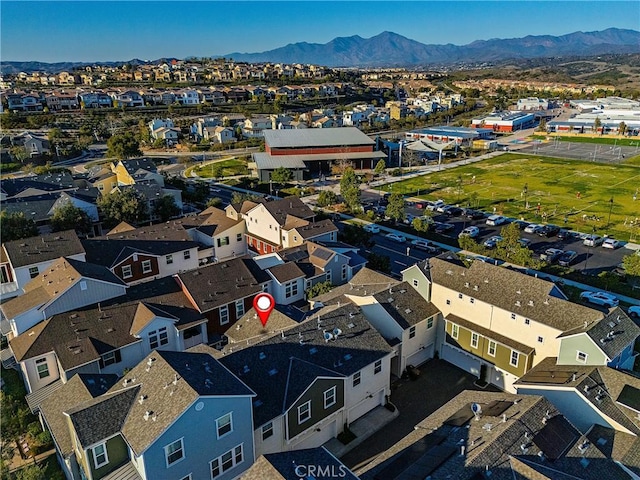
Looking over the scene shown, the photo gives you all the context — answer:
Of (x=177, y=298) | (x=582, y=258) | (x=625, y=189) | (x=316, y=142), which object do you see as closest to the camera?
(x=177, y=298)

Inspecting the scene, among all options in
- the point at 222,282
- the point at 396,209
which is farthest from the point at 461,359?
the point at 396,209

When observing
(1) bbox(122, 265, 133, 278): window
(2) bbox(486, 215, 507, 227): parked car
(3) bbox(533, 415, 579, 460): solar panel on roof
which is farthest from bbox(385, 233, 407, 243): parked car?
(3) bbox(533, 415, 579, 460): solar panel on roof

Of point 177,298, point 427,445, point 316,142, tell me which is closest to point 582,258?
point 427,445

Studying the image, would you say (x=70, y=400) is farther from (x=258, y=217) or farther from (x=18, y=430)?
(x=258, y=217)

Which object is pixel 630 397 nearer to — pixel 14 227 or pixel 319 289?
pixel 319 289

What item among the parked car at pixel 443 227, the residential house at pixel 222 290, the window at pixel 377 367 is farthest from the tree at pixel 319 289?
the parked car at pixel 443 227
